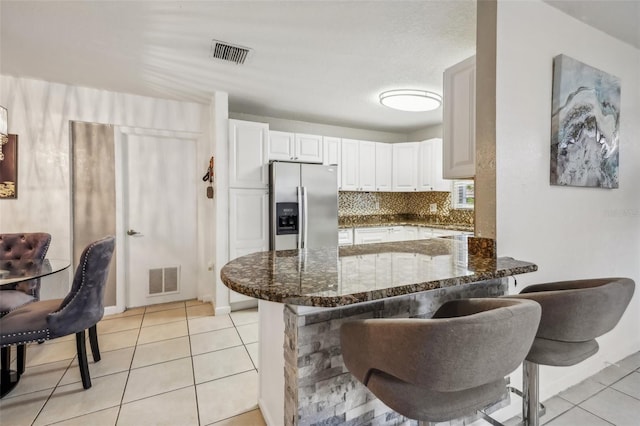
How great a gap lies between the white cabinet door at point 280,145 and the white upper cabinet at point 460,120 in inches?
91.1

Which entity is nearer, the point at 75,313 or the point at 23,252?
the point at 75,313

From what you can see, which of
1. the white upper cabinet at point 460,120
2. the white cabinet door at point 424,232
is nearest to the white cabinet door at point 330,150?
the white cabinet door at point 424,232

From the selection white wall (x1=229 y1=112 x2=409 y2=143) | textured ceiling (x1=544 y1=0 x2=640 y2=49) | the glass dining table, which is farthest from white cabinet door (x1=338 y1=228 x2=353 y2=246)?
textured ceiling (x1=544 y1=0 x2=640 y2=49)

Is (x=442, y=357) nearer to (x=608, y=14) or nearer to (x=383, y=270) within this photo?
(x=383, y=270)

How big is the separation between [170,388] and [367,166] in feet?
12.3

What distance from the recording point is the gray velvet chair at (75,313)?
1.82 meters

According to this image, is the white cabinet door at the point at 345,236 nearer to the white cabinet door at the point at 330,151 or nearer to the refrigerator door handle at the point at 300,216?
the refrigerator door handle at the point at 300,216

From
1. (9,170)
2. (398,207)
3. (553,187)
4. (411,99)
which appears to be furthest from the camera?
(398,207)

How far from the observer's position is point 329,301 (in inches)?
36.1

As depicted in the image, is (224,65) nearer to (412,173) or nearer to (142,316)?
(142,316)

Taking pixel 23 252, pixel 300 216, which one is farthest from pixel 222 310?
pixel 23 252

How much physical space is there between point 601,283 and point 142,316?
3847mm

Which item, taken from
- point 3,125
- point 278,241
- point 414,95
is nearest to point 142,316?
point 278,241

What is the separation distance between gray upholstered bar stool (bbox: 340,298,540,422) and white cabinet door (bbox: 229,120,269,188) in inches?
113
